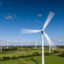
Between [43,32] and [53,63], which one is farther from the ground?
[43,32]

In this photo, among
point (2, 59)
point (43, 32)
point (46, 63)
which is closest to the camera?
point (43, 32)

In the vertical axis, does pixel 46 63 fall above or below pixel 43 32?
below

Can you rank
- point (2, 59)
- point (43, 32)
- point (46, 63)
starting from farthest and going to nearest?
point (2, 59)
point (46, 63)
point (43, 32)

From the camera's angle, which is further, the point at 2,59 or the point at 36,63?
the point at 2,59

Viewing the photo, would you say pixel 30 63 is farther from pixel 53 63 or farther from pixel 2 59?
pixel 2 59

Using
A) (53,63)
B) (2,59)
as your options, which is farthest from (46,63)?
(2,59)

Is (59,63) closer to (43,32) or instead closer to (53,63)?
(53,63)

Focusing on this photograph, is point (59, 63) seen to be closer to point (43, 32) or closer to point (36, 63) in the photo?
point (36, 63)

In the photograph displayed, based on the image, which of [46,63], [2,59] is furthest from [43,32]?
[2,59]
